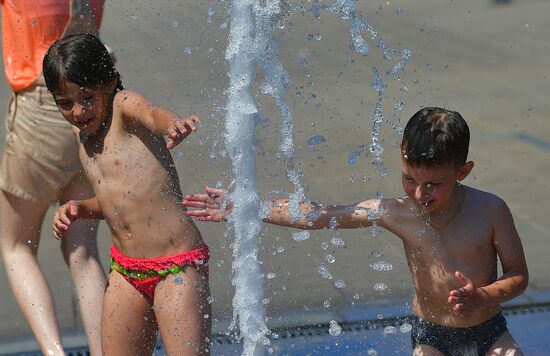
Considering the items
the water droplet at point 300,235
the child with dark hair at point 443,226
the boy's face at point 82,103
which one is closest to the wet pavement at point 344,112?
the child with dark hair at point 443,226

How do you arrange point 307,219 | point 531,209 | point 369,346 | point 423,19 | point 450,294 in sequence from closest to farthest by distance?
point 450,294
point 307,219
point 369,346
point 531,209
point 423,19

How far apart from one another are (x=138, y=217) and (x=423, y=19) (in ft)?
19.7

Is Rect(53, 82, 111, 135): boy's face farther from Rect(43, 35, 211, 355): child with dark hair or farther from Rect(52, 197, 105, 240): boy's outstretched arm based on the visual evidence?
Rect(52, 197, 105, 240): boy's outstretched arm

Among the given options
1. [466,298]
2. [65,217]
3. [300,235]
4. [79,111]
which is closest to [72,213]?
[65,217]

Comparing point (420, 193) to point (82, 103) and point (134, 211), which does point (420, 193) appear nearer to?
point (134, 211)

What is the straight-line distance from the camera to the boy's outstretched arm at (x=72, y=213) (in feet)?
11.6

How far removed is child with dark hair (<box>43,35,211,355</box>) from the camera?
336 centimetres

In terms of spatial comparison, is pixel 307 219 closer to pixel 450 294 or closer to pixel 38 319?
pixel 450 294

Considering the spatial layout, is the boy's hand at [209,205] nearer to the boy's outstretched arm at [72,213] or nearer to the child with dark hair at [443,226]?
the child with dark hair at [443,226]

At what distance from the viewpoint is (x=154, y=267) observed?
3.39 m

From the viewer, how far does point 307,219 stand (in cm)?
331

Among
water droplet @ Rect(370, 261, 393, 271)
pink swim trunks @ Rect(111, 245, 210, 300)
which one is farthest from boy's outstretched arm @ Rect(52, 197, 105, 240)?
water droplet @ Rect(370, 261, 393, 271)

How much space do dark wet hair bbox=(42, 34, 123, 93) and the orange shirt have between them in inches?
19.4

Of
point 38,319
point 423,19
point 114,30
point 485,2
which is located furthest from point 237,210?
point 485,2
